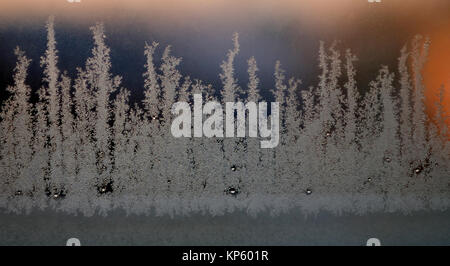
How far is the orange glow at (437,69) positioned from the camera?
2.71 metres

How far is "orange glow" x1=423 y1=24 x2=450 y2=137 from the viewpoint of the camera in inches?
107

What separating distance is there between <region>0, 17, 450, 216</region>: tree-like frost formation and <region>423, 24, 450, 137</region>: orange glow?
0.04 meters

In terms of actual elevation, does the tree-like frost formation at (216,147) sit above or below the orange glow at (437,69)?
below

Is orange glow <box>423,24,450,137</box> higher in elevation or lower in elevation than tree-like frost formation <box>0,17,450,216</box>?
higher

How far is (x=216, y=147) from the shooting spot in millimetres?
2705

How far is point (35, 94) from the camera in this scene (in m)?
2.69

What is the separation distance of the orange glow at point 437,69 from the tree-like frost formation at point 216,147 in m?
0.04

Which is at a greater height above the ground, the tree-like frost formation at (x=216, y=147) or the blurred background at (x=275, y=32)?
the blurred background at (x=275, y=32)

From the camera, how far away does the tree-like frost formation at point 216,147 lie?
105 inches

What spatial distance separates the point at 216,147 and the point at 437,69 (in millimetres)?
1512
